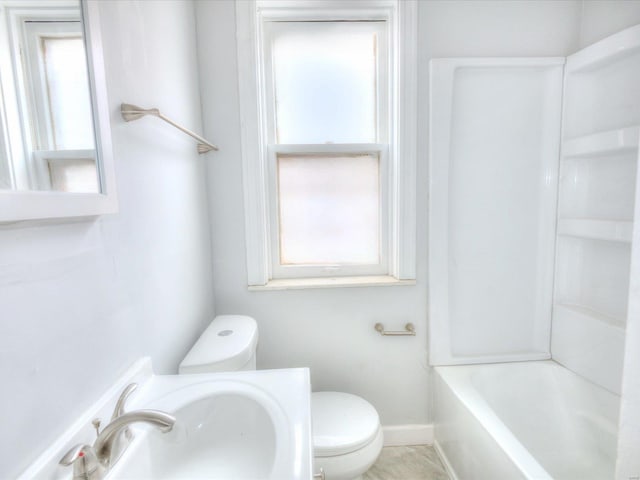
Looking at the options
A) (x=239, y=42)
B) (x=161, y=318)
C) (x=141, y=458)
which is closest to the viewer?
(x=141, y=458)

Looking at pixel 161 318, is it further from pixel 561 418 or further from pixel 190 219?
pixel 561 418

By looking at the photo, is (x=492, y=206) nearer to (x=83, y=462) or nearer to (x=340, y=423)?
(x=340, y=423)

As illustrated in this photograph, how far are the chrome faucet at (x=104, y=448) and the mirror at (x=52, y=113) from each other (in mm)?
361

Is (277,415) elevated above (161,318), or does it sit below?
below

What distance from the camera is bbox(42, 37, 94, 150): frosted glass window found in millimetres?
553

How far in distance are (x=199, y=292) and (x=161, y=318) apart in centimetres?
35

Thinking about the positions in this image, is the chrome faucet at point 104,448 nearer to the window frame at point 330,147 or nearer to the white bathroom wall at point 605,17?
the window frame at point 330,147

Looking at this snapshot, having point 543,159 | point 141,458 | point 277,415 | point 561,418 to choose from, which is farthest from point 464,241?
point 141,458

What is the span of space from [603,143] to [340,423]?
1.58 meters

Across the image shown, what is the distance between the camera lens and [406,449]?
1613 millimetres

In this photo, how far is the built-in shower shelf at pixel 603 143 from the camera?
1206 mm

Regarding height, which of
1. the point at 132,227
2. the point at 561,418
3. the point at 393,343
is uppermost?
the point at 132,227

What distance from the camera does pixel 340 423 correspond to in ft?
4.12

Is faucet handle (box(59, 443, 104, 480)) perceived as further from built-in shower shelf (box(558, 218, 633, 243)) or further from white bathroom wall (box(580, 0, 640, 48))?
white bathroom wall (box(580, 0, 640, 48))
